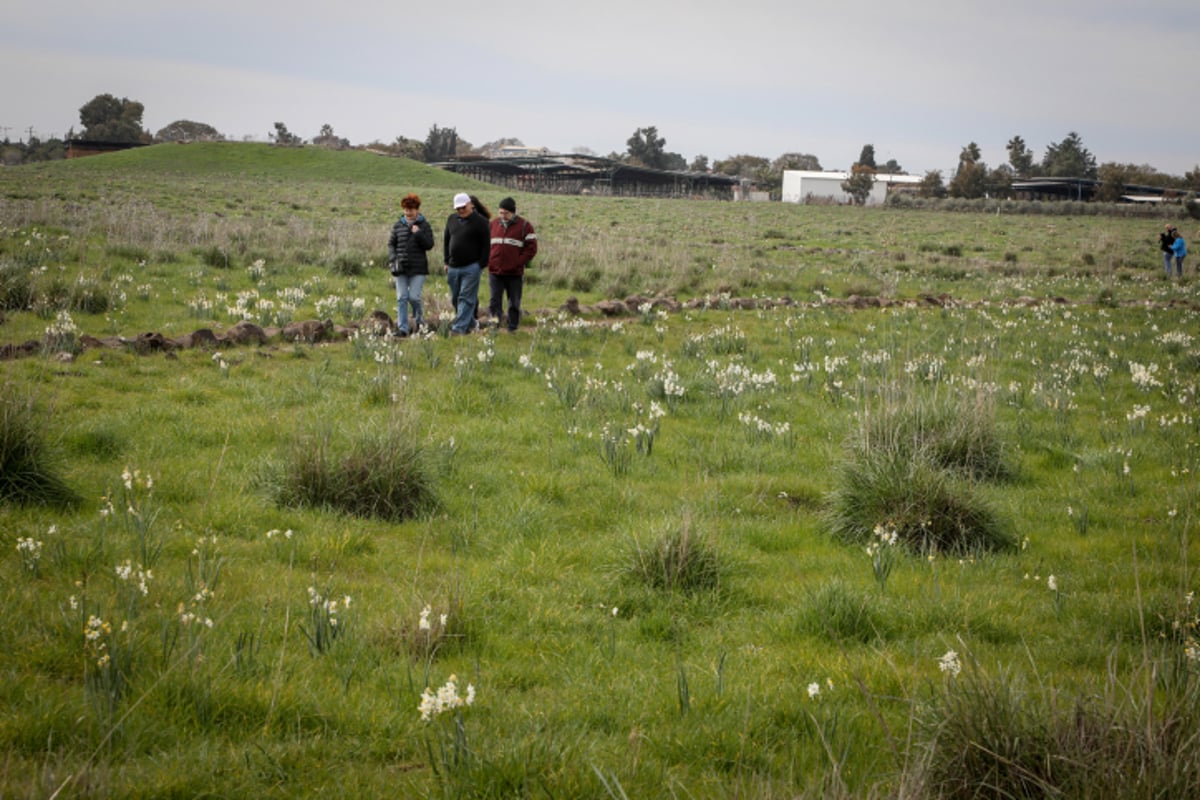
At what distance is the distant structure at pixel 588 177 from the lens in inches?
4358

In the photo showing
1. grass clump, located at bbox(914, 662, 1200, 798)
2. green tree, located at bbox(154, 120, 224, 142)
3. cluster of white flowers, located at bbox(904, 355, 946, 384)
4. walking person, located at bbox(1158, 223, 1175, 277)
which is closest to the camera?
grass clump, located at bbox(914, 662, 1200, 798)

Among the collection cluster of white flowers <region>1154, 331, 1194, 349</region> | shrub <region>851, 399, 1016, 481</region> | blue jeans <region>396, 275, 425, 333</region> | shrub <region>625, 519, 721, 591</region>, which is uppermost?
blue jeans <region>396, 275, 425, 333</region>

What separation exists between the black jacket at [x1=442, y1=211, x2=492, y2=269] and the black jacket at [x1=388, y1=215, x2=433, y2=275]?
1.41 ft

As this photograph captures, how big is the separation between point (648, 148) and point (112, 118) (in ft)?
313

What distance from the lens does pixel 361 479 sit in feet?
23.2

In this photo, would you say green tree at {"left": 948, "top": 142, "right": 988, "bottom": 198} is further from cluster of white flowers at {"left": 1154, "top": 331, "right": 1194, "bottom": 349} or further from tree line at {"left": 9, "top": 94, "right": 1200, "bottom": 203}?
cluster of white flowers at {"left": 1154, "top": 331, "right": 1194, "bottom": 349}

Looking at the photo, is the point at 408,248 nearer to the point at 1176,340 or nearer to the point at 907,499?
the point at 907,499

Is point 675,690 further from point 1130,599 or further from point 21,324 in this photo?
point 21,324

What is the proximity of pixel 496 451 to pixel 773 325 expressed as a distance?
9.77 metres

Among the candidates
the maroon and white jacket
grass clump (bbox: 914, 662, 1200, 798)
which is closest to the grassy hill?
the maroon and white jacket

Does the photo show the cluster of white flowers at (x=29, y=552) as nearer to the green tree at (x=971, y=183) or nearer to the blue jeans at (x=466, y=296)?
the blue jeans at (x=466, y=296)

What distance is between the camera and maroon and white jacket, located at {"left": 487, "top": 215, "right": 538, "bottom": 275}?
1523 centimetres

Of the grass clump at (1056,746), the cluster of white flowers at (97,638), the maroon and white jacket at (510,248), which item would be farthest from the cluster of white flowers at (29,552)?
the maroon and white jacket at (510,248)

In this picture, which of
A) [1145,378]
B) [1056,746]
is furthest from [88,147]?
[1056,746]
